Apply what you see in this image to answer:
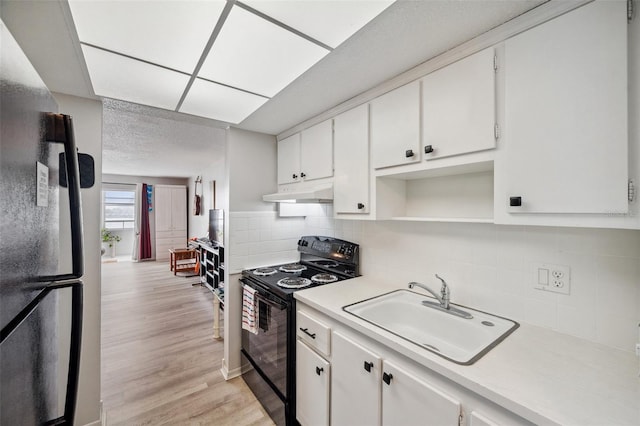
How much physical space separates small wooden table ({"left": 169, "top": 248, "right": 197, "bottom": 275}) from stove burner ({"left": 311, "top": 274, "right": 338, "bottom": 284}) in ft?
15.2

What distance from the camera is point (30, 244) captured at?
24.0 inches

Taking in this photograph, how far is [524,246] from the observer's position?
51.0 inches

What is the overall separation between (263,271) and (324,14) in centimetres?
191

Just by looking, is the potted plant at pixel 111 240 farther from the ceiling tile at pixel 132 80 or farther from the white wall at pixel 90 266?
the ceiling tile at pixel 132 80

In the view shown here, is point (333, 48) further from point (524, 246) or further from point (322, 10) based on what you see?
point (524, 246)

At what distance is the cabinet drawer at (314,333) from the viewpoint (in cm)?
147

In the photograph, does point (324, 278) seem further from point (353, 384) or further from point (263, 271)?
point (353, 384)

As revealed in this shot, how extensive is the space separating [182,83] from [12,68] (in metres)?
1.17

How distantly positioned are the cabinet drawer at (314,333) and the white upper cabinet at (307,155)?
1.04m

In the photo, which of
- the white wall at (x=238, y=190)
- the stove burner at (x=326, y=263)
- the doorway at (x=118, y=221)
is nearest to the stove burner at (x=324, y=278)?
the stove burner at (x=326, y=263)

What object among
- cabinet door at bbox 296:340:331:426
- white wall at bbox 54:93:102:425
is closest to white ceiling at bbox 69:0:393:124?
white wall at bbox 54:93:102:425

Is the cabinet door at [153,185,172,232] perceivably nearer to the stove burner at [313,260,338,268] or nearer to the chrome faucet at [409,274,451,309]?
the stove burner at [313,260,338,268]

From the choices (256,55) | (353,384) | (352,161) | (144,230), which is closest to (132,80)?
(256,55)

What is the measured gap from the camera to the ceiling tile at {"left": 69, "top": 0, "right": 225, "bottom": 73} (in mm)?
967
